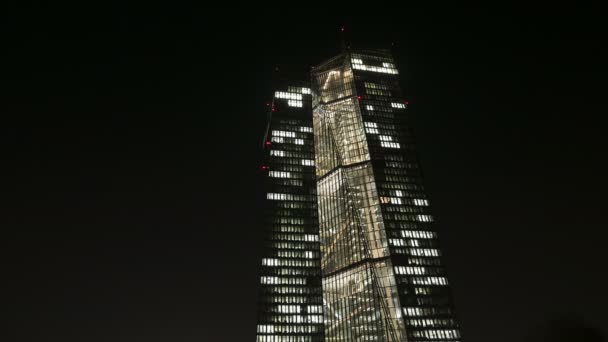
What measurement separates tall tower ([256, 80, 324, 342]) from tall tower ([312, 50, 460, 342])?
4290mm

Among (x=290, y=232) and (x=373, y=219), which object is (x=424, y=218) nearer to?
(x=373, y=219)

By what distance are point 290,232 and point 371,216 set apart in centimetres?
2842

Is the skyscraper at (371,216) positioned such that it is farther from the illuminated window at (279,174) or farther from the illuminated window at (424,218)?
the illuminated window at (279,174)

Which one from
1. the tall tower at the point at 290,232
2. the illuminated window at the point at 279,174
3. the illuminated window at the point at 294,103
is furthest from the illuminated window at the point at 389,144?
the illuminated window at the point at 294,103

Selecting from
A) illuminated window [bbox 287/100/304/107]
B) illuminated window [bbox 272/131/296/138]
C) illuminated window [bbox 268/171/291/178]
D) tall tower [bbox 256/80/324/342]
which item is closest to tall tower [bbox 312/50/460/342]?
tall tower [bbox 256/80/324/342]

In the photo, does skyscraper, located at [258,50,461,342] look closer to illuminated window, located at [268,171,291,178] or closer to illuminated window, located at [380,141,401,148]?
illuminated window, located at [380,141,401,148]

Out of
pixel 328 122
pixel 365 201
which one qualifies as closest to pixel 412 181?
pixel 365 201

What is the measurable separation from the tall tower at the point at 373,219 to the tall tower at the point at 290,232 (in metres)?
4.29

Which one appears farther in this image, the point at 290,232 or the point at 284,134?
the point at 284,134

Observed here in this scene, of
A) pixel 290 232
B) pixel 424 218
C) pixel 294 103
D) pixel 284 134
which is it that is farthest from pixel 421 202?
pixel 294 103

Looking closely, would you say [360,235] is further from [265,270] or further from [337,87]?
[337,87]

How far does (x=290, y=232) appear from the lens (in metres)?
142

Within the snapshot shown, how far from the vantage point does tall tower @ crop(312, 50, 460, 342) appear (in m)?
115

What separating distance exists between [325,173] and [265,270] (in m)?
42.4
